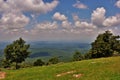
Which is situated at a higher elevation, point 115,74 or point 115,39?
point 115,39

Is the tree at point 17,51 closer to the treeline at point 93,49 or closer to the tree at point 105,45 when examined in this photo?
the treeline at point 93,49

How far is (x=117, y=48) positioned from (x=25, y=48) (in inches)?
1834

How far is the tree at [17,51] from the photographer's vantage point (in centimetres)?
10932

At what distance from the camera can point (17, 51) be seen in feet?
359

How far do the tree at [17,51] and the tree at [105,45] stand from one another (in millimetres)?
34145

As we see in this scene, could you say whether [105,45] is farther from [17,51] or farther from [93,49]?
[17,51]

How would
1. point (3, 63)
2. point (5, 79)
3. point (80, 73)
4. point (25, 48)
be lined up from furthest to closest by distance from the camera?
point (3, 63)
point (25, 48)
point (5, 79)
point (80, 73)

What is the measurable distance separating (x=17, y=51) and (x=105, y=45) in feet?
140

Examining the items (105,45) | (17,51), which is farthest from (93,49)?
(17,51)

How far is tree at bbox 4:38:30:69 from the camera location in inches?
4304

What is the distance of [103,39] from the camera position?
12238 cm

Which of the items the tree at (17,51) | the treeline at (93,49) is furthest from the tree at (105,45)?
the tree at (17,51)

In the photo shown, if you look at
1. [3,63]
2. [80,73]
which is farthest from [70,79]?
[3,63]

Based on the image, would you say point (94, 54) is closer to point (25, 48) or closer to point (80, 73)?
point (25, 48)
